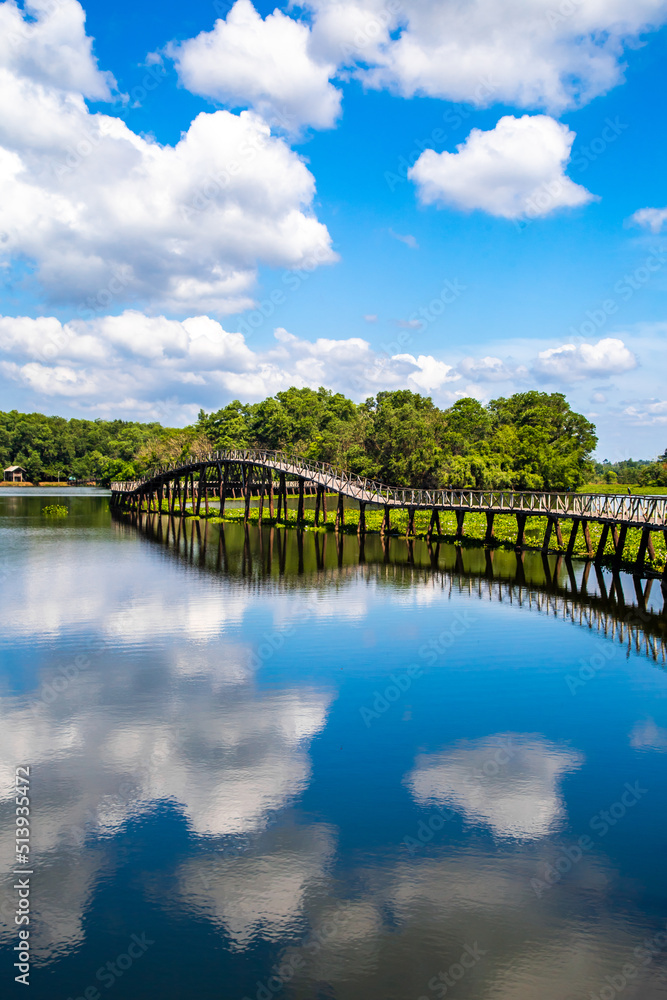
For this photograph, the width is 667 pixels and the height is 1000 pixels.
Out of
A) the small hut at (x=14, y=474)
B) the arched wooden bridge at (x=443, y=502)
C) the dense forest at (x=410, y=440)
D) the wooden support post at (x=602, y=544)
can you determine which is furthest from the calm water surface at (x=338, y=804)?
the small hut at (x=14, y=474)

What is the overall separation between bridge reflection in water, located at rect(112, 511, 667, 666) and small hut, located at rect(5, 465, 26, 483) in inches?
4562

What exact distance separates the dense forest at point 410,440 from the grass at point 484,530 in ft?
37.6

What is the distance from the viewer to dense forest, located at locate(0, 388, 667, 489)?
7250cm

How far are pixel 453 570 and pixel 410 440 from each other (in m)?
37.7

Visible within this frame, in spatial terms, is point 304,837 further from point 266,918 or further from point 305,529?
point 305,529

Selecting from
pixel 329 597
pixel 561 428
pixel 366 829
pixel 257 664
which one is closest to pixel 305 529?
pixel 329 597

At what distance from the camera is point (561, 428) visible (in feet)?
323

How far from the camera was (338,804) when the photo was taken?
11.7 m

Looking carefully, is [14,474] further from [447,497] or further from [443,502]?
[443,502]

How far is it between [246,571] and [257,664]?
16.9m

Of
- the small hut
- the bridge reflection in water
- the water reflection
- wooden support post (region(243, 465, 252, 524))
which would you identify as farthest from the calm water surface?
the small hut

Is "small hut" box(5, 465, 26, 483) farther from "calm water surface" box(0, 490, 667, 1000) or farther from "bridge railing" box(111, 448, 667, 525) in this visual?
"calm water surface" box(0, 490, 667, 1000)

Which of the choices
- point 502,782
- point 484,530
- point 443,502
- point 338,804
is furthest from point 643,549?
point 338,804

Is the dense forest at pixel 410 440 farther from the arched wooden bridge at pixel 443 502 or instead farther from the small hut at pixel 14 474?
the arched wooden bridge at pixel 443 502
